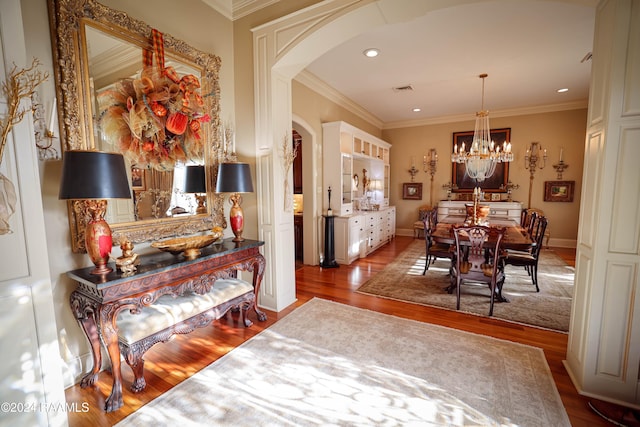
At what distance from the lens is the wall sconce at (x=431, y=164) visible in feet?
24.3

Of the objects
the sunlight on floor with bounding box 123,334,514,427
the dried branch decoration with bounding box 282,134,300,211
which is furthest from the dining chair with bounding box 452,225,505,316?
the dried branch decoration with bounding box 282,134,300,211

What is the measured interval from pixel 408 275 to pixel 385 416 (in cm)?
290

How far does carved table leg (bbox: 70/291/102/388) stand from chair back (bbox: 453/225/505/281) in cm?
339

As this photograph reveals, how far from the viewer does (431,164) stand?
294 inches

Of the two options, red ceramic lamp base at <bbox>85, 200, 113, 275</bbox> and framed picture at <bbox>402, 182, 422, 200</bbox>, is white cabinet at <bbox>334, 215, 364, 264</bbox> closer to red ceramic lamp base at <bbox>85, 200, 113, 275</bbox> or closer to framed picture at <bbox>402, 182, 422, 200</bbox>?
framed picture at <bbox>402, 182, 422, 200</bbox>

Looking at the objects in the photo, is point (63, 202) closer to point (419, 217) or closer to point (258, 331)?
point (258, 331)

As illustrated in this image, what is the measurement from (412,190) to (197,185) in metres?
6.28

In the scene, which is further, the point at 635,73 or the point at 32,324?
the point at 635,73

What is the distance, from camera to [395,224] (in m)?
7.84

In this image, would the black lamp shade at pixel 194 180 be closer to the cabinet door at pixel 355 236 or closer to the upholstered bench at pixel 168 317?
the upholstered bench at pixel 168 317

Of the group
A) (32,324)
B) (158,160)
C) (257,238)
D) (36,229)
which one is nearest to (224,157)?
(158,160)

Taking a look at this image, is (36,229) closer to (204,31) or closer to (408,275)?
(204,31)

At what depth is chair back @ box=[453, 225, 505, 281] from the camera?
120 inches

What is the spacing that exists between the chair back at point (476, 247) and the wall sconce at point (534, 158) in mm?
4427
